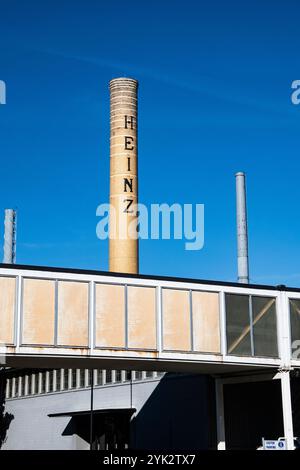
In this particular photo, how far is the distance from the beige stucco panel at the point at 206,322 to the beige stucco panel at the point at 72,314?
5170mm

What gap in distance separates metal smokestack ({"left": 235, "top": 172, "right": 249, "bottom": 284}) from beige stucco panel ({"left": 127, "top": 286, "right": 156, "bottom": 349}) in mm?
19516

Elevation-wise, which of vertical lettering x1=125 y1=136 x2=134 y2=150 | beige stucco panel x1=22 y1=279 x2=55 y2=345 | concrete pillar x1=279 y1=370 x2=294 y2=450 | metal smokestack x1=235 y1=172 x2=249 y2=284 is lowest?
concrete pillar x1=279 y1=370 x2=294 y2=450

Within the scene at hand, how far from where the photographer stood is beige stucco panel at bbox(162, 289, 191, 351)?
34.9 m

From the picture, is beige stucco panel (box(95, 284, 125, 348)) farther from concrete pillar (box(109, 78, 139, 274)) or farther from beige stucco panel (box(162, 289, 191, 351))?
concrete pillar (box(109, 78, 139, 274))

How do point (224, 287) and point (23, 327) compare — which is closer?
point (23, 327)

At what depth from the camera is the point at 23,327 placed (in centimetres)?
3212

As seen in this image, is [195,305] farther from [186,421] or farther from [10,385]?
[10,385]

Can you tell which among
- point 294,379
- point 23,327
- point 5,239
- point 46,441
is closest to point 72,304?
point 23,327

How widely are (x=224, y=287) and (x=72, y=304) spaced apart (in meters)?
7.45

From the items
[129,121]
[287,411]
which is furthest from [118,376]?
[287,411]

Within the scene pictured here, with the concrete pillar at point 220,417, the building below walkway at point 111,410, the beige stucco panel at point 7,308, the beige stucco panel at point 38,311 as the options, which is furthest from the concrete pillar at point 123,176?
the beige stucco panel at point 7,308

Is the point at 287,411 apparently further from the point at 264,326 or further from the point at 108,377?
the point at 108,377

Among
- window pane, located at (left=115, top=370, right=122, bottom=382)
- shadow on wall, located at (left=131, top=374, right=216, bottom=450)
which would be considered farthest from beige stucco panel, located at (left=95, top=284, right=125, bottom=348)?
window pane, located at (left=115, top=370, right=122, bottom=382)

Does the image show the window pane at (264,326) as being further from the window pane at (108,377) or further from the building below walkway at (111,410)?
the window pane at (108,377)
